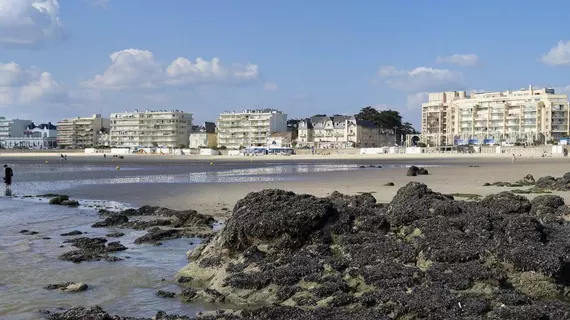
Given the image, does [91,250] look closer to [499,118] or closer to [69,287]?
[69,287]

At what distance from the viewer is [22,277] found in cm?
1046

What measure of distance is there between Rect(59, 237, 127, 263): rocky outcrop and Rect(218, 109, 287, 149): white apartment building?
558 ft

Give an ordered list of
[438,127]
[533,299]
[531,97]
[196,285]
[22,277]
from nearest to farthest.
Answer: [533,299] < [196,285] < [22,277] < [531,97] < [438,127]

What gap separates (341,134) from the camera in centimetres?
17125

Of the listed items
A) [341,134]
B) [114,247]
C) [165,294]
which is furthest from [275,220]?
[341,134]

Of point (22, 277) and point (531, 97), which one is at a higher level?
point (531, 97)

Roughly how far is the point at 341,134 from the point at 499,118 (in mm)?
48340

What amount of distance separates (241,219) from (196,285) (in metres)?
1.60

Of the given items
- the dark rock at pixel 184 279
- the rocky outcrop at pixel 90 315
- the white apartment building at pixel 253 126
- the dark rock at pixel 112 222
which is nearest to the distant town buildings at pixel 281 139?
the white apartment building at pixel 253 126

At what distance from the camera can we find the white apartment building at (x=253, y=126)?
189 m

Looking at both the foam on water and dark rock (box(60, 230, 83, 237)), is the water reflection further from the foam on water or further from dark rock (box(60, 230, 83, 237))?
the foam on water

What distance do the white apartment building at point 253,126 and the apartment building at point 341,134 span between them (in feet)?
43.2

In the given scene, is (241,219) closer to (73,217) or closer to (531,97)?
(73,217)

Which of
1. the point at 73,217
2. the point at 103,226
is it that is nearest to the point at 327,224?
the point at 103,226
